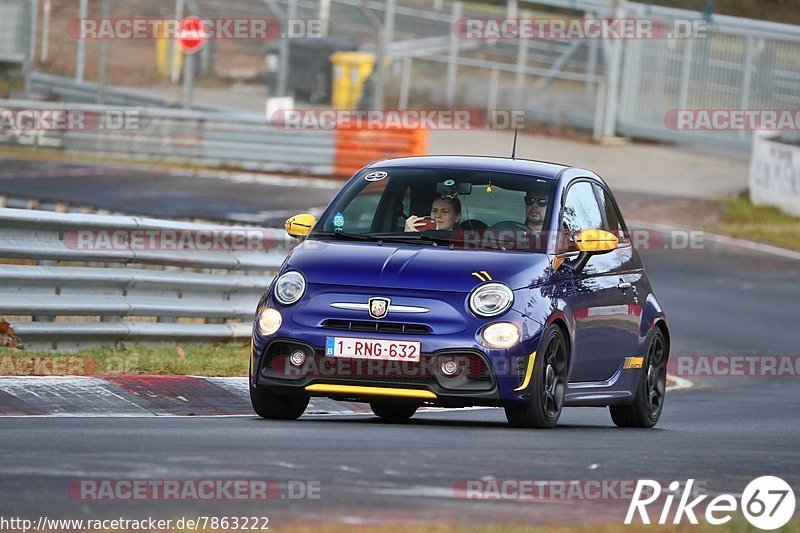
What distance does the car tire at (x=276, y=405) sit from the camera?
974 cm

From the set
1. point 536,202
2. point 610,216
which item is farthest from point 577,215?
point 610,216

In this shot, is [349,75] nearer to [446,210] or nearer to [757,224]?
[757,224]

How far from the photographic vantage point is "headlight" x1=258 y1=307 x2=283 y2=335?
9492 millimetres

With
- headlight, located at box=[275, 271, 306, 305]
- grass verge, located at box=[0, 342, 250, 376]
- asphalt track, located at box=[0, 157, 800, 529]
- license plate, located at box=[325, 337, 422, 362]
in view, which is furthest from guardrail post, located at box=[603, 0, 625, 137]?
license plate, located at box=[325, 337, 422, 362]

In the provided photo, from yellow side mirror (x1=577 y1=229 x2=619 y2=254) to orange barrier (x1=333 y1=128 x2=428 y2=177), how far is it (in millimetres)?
22348

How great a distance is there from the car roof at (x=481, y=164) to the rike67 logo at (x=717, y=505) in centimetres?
314

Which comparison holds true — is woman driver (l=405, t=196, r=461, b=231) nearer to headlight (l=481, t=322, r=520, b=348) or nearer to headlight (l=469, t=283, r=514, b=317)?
headlight (l=469, t=283, r=514, b=317)

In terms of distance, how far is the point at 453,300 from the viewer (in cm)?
928

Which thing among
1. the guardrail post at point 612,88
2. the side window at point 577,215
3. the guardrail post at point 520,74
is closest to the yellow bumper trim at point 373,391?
the side window at point 577,215

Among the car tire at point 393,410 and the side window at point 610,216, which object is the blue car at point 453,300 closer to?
the car tire at point 393,410

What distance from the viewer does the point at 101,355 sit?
39.5 feet

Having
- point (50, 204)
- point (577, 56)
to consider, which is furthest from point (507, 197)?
point (577, 56)

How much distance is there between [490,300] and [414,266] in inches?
18.1

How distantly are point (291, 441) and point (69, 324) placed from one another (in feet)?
13.2
